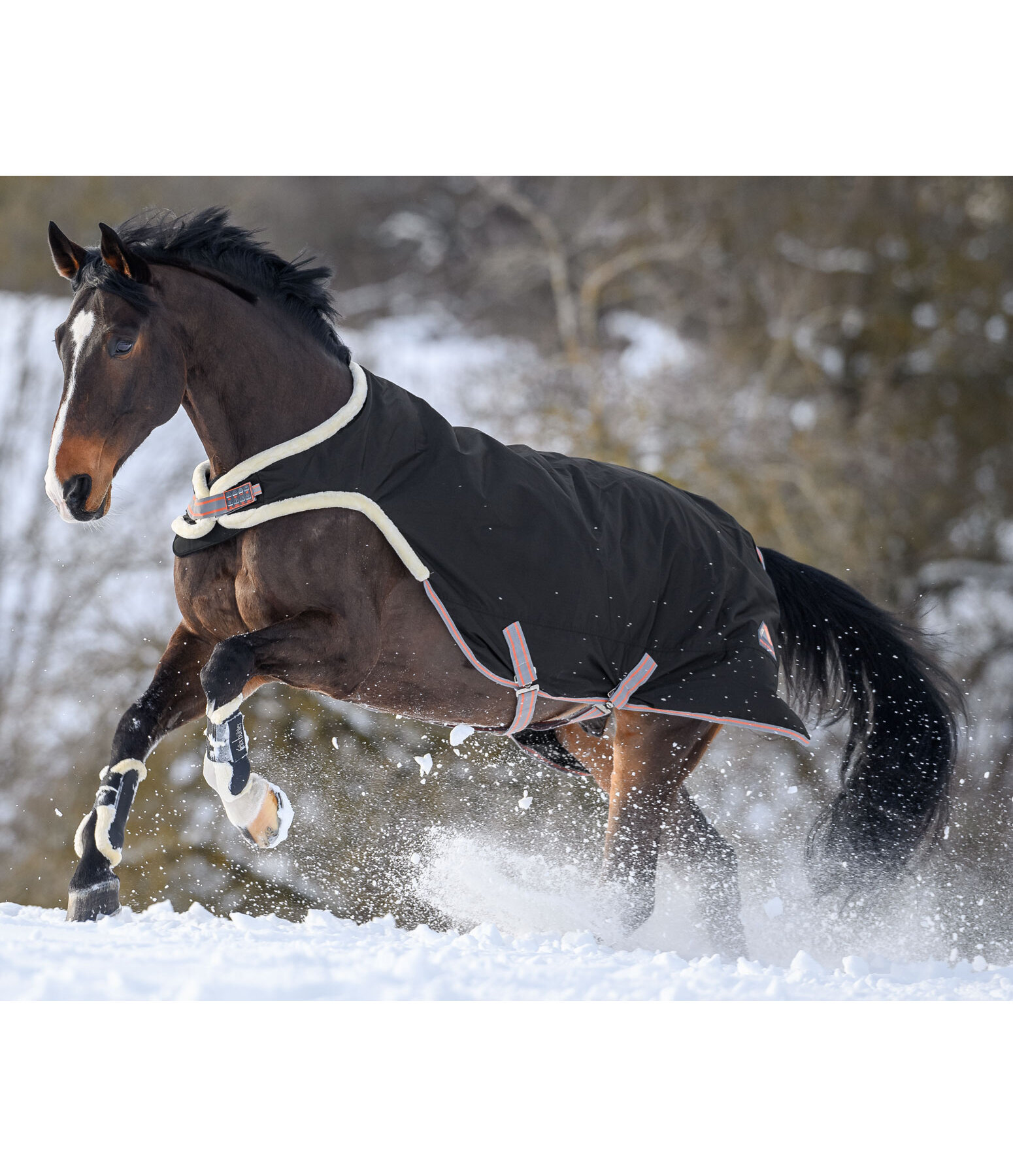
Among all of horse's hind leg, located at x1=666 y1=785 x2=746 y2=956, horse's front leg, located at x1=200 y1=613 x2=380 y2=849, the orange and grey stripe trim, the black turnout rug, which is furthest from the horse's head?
horse's hind leg, located at x1=666 y1=785 x2=746 y2=956

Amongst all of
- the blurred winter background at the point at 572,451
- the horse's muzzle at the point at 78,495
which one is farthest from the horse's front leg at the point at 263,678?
the blurred winter background at the point at 572,451

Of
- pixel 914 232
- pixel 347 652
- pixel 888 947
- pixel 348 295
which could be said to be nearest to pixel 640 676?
pixel 347 652

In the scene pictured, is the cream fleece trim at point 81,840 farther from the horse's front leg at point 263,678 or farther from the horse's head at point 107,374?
the horse's head at point 107,374

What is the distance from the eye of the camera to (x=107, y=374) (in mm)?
2803

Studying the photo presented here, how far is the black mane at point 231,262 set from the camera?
3.05 metres

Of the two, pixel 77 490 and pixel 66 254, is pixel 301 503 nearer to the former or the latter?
pixel 77 490

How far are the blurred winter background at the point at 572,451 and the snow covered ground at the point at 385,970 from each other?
0.71 m

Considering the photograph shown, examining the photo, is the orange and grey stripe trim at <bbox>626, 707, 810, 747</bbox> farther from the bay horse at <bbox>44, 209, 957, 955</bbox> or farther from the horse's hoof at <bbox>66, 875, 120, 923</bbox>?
the horse's hoof at <bbox>66, 875, 120, 923</bbox>

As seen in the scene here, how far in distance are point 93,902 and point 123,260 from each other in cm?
167

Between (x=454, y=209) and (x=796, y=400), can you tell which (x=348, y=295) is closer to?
(x=454, y=209)

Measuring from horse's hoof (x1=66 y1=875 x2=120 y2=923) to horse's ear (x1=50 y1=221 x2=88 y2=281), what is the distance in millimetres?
1608

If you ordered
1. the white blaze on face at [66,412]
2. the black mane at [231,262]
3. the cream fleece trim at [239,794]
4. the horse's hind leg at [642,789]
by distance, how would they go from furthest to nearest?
the horse's hind leg at [642,789], the black mane at [231,262], the cream fleece trim at [239,794], the white blaze on face at [66,412]

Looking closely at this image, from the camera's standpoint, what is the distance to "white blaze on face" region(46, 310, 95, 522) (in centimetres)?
273

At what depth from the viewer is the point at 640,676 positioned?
3.57 metres
